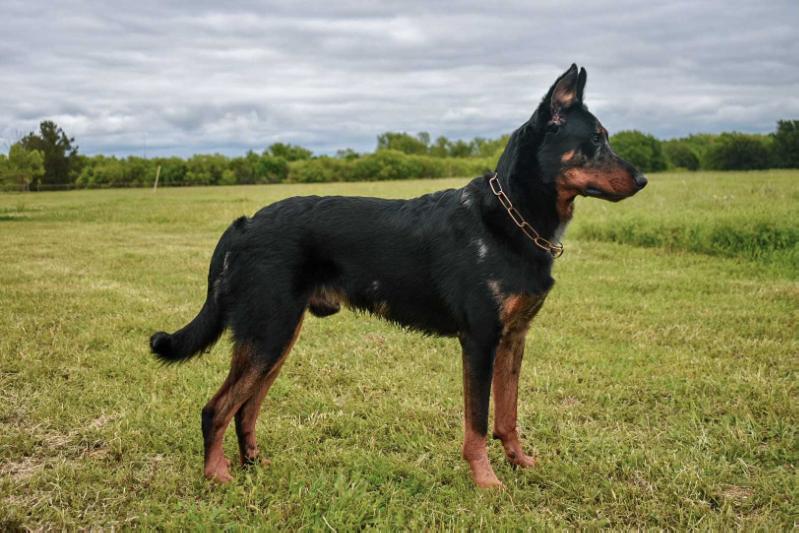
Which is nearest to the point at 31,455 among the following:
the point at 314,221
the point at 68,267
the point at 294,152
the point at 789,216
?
the point at 314,221

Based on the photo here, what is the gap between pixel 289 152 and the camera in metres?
108

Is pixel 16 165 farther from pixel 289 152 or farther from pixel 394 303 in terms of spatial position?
pixel 289 152

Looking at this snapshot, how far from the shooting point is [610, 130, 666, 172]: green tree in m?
60.3

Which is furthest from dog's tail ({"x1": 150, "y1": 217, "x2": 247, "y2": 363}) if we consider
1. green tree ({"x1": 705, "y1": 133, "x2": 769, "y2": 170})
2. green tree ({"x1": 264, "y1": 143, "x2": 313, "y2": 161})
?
green tree ({"x1": 264, "y1": 143, "x2": 313, "y2": 161})

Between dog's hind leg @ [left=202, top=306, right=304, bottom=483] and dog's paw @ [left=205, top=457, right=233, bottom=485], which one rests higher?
dog's hind leg @ [left=202, top=306, right=304, bottom=483]

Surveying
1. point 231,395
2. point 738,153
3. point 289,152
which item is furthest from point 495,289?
point 289,152

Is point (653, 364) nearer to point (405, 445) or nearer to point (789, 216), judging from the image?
point (405, 445)

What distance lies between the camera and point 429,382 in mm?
5391

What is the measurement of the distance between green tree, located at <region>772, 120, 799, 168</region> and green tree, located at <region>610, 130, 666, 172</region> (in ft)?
52.3

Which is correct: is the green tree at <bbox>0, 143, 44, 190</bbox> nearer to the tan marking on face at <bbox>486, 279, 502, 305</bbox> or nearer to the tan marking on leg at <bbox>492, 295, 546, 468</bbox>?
the tan marking on leg at <bbox>492, 295, 546, 468</bbox>

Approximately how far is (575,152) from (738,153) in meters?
54.8

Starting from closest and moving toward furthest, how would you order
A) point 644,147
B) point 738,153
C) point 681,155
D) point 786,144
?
point 786,144 → point 738,153 → point 644,147 → point 681,155

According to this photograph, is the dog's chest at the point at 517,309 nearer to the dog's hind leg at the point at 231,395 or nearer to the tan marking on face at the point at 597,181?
the tan marking on face at the point at 597,181

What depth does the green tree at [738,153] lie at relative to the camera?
47.4 m
